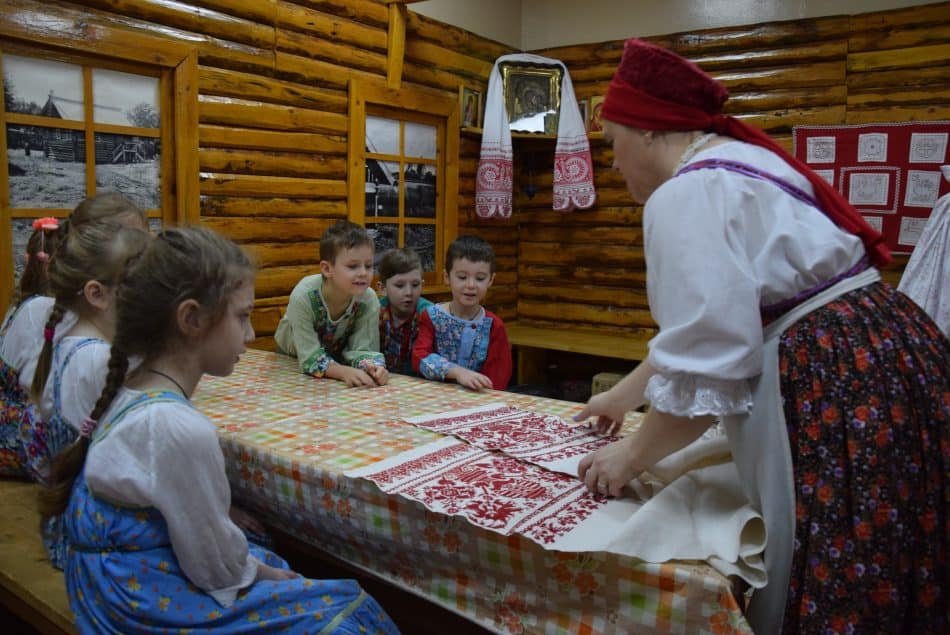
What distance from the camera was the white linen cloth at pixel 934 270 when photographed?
146 inches

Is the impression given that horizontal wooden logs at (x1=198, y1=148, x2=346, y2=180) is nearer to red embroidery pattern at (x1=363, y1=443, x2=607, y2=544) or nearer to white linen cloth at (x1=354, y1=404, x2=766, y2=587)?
white linen cloth at (x1=354, y1=404, x2=766, y2=587)

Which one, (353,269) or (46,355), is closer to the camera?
(46,355)

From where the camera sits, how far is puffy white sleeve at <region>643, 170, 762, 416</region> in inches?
50.1

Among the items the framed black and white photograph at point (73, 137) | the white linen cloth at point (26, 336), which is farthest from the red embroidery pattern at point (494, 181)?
the white linen cloth at point (26, 336)

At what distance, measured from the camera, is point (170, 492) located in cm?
138

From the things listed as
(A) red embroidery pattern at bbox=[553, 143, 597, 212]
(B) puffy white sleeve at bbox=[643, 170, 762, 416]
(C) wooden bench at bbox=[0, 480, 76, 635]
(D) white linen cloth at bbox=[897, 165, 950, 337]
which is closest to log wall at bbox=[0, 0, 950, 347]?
(A) red embroidery pattern at bbox=[553, 143, 597, 212]

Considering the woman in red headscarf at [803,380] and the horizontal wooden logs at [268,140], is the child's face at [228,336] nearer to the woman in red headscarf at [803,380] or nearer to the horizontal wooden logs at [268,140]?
the woman in red headscarf at [803,380]

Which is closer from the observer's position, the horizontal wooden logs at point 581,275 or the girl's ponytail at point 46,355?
the girl's ponytail at point 46,355

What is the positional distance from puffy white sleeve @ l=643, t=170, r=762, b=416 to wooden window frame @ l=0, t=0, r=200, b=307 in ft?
10.9

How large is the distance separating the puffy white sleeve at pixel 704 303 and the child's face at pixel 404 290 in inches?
88.8

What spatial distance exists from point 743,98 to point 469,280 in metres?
3.63

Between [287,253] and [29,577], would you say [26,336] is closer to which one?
[29,577]

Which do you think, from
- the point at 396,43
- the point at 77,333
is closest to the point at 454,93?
the point at 396,43

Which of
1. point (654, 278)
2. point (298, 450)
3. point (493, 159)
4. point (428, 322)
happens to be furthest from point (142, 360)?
point (493, 159)
